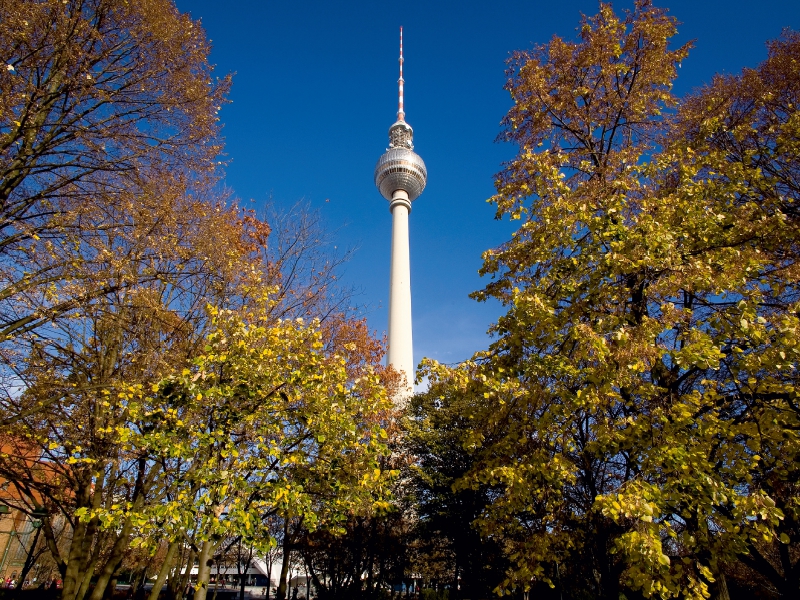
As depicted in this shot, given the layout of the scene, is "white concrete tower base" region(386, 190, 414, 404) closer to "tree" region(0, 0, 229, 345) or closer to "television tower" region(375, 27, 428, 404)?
"television tower" region(375, 27, 428, 404)

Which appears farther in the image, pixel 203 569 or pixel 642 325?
pixel 203 569

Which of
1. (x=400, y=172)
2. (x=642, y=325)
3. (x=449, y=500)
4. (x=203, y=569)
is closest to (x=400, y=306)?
(x=400, y=172)

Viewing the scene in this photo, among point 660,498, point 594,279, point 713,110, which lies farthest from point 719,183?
point 660,498

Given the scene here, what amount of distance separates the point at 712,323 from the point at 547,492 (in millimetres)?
4471

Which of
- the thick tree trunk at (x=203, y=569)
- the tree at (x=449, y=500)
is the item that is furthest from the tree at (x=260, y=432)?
the tree at (x=449, y=500)

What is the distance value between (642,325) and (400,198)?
7124 centimetres

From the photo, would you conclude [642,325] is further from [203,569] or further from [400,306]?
[400,306]

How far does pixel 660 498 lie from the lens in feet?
19.2

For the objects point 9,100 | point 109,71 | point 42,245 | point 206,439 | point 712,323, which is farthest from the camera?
point 42,245

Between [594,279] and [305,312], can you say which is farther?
[305,312]

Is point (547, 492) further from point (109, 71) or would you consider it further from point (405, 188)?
point (405, 188)

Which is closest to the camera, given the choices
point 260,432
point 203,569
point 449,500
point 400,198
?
point 260,432

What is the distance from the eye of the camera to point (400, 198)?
76000 millimetres

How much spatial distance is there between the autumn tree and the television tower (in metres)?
50.7
